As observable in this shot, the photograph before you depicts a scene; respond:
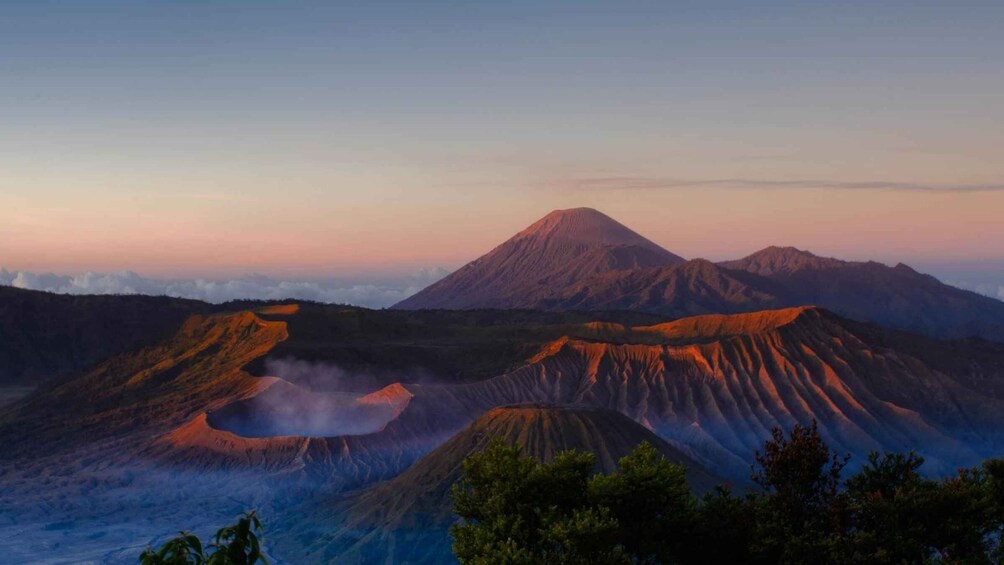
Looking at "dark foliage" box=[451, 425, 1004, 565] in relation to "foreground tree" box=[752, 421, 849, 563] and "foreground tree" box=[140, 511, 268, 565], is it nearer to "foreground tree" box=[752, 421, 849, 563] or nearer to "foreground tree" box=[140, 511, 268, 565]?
"foreground tree" box=[752, 421, 849, 563]

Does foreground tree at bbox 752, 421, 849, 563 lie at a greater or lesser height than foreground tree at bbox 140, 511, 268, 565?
lesser

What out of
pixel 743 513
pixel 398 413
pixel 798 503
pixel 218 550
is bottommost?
pixel 398 413

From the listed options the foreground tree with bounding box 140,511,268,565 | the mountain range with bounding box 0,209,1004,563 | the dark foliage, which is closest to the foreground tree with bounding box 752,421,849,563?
the dark foliage

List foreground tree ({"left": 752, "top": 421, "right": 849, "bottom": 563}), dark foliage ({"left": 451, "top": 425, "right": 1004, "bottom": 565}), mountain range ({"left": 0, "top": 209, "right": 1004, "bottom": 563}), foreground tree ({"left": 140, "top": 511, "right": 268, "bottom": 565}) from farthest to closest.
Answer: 1. mountain range ({"left": 0, "top": 209, "right": 1004, "bottom": 563})
2. foreground tree ({"left": 752, "top": 421, "right": 849, "bottom": 563})
3. dark foliage ({"left": 451, "top": 425, "right": 1004, "bottom": 565})
4. foreground tree ({"left": 140, "top": 511, "right": 268, "bottom": 565})

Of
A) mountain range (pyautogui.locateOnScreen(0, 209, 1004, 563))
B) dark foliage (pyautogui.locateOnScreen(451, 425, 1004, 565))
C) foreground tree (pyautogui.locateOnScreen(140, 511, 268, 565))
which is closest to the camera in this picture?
foreground tree (pyautogui.locateOnScreen(140, 511, 268, 565))

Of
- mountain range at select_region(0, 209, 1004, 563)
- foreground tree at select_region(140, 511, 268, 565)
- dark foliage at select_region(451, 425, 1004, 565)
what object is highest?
foreground tree at select_region(140, 511, 268, 565)

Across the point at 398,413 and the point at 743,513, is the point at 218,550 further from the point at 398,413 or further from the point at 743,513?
the point at 398,413

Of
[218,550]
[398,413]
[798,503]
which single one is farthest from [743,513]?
[398,413]

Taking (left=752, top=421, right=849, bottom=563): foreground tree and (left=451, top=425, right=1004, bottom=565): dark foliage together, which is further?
(left=752, top=421, right=849, bottom=563): foreground tree

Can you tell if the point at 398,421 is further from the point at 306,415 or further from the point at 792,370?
the point at 792,370

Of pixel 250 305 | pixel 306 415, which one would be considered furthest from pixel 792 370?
pixel 250 305

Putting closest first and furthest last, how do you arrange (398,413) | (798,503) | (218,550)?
(218,550), (798,503), (398,413)
